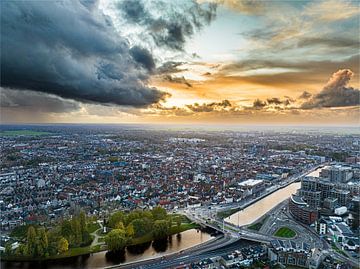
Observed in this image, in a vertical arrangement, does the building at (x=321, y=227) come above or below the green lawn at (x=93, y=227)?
above

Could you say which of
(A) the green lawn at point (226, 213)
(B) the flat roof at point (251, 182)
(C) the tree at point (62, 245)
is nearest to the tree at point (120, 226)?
(C) the tree at point (62, 245)

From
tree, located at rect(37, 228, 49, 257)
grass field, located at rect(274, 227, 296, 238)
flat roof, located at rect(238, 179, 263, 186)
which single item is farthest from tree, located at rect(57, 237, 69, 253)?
flat roof, located at rect(238, 179, 263, 186)

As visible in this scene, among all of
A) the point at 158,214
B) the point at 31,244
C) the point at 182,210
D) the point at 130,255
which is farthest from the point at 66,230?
the point at 182,210

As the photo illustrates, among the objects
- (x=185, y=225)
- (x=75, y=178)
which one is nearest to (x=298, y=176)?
(x=185, y=225)

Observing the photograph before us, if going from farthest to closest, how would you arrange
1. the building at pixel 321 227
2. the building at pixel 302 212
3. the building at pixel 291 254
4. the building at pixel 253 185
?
1. the building at pixel 253 185
2. the building at pixel 302 212
3. the building at pixel 321 227
4. the building at pixel 291 254

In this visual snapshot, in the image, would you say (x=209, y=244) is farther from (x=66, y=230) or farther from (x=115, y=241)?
(x=66, y=230)

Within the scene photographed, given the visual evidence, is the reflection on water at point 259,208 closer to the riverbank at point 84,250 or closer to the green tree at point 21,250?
the riverbank at point 84,250

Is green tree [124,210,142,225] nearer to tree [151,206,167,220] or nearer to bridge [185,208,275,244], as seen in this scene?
tree [151,206,167,220]
